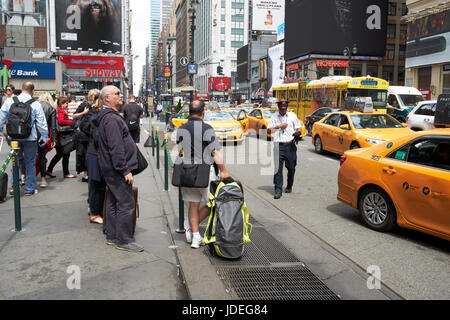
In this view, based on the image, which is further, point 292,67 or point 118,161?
point 292,67

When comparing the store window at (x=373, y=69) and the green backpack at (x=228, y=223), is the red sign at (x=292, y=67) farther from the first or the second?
the green backpack at (x=228, y=223)

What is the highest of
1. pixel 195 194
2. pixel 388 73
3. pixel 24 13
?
pixel 24 13

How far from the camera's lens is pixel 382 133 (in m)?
11.9

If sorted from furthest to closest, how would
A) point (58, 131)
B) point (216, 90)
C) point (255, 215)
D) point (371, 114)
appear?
point (216, 90)
point (371, 114)
point (58, 131)
point (255, 215)

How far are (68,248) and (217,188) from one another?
199 centimetres

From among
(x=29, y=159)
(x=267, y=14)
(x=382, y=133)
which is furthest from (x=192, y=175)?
(x=267, y=14)

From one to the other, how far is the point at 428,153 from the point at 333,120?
8840 millimetres

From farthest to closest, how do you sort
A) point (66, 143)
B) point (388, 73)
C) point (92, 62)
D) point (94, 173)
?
point (388, 73) → point (92, 62) → point (66, 143) → point (94, 173)

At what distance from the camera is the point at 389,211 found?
572 cm

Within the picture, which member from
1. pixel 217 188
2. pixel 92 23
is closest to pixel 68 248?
pixel 217 188

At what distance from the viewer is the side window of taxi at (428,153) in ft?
16.9

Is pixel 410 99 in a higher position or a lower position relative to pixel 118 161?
higher

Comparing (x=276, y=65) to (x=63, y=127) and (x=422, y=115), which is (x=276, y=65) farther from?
(x=63, y=127)
